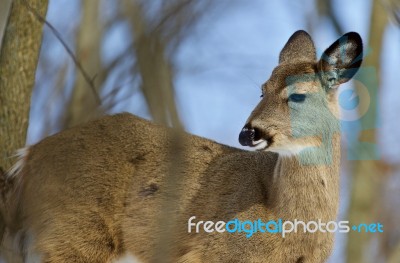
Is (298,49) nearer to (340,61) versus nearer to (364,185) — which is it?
(340,61)

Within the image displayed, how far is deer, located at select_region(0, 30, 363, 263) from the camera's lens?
6473 mm

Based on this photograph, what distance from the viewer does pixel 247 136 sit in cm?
607

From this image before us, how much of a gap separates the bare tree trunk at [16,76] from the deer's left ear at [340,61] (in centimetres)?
240

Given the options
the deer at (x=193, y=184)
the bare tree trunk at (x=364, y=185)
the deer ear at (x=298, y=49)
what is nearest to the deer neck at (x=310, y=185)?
the deer at (x=193, y=184)

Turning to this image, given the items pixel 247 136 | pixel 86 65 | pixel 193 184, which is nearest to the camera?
pixel 247 136

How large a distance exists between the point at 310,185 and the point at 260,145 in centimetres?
64

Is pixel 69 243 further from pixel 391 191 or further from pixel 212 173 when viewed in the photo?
pixel 391 191

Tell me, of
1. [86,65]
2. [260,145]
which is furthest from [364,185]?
[86,65]

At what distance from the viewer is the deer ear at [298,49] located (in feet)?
24.2

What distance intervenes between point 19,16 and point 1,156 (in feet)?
3.76

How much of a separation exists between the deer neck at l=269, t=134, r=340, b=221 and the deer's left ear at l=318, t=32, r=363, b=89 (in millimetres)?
419

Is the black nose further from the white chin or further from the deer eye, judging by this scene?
the deer eye

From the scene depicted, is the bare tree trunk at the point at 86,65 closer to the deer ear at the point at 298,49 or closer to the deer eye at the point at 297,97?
the deer ear at the point at 298,49

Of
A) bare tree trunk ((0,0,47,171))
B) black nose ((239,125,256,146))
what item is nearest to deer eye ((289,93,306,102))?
black nose ((239,125,256,146))
